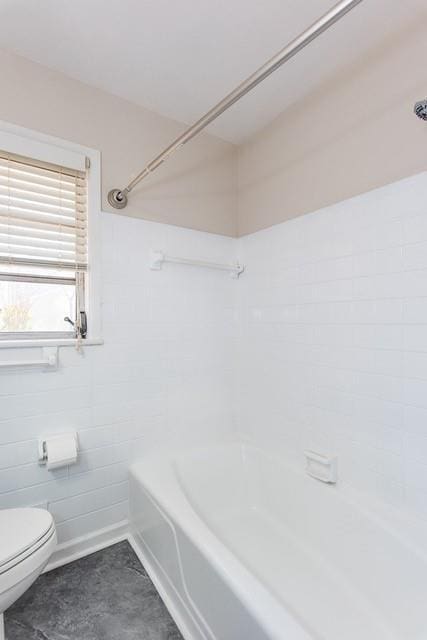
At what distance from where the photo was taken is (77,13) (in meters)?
1.39

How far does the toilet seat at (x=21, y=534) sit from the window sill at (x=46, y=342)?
2.32 ft

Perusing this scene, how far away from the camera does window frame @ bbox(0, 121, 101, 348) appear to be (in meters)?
1.58

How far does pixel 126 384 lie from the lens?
1895 mm

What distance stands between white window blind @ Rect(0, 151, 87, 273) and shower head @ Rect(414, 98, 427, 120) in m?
1.57

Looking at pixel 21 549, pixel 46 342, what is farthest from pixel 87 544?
pixel 46 342

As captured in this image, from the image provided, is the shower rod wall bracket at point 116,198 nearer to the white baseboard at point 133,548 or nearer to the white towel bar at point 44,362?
the white towel bar at point 44,362

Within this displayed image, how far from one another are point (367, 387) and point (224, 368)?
993mm

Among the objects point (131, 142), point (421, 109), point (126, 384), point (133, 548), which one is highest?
point (131, 142)

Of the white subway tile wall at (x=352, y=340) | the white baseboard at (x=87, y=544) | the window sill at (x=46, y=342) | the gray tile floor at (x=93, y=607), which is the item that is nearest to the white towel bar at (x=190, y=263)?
the white subway tile wall at (x=352, y=340)

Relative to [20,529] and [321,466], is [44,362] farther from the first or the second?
[321,466]

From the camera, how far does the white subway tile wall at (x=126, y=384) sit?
63.7 inches

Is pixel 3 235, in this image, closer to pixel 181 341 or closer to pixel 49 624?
pixel 181 341

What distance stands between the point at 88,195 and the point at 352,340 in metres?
1.57

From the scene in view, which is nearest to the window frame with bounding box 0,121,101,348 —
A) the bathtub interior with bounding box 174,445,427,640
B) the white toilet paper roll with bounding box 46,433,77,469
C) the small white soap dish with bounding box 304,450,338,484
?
the white toilet paper roll with bounding box 46,433,77,469
